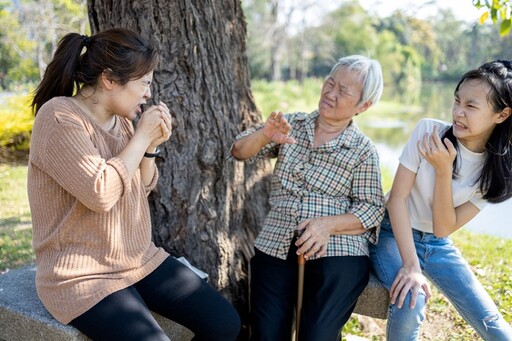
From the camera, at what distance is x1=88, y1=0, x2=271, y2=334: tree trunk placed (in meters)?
2.57

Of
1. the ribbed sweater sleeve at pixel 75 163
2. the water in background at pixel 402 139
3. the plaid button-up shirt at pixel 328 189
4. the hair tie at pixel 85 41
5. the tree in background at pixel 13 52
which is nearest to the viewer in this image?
the ribbed sweater sleeve at pixel 75 163

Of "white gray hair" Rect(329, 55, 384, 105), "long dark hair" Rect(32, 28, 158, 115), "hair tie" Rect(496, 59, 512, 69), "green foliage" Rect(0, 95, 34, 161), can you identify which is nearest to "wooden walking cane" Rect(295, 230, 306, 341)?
"white gray hair" Rect(329, 55, 384, 105)

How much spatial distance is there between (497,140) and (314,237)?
0.97m

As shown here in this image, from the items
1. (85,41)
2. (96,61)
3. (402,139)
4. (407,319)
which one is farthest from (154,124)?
(402,139)

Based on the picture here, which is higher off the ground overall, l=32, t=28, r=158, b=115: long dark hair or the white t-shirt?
l=32, t=28, r=158, b=115: long dark hair

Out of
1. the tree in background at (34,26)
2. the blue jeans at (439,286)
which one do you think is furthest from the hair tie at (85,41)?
the tree in background at (34,26)

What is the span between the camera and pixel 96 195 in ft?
5.81

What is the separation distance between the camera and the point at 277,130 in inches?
96.3

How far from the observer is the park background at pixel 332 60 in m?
3.71

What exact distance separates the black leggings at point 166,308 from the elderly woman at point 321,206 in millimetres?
288

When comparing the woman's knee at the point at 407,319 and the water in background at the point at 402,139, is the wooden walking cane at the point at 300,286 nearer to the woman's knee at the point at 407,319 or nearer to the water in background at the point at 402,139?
the woman's knee at the point at 407,319

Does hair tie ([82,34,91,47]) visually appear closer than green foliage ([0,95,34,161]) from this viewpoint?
Yes

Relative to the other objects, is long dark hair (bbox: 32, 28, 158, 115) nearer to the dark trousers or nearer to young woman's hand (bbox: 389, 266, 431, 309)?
the dark trousers

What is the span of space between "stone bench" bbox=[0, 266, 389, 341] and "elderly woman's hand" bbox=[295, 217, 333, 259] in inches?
12.0
